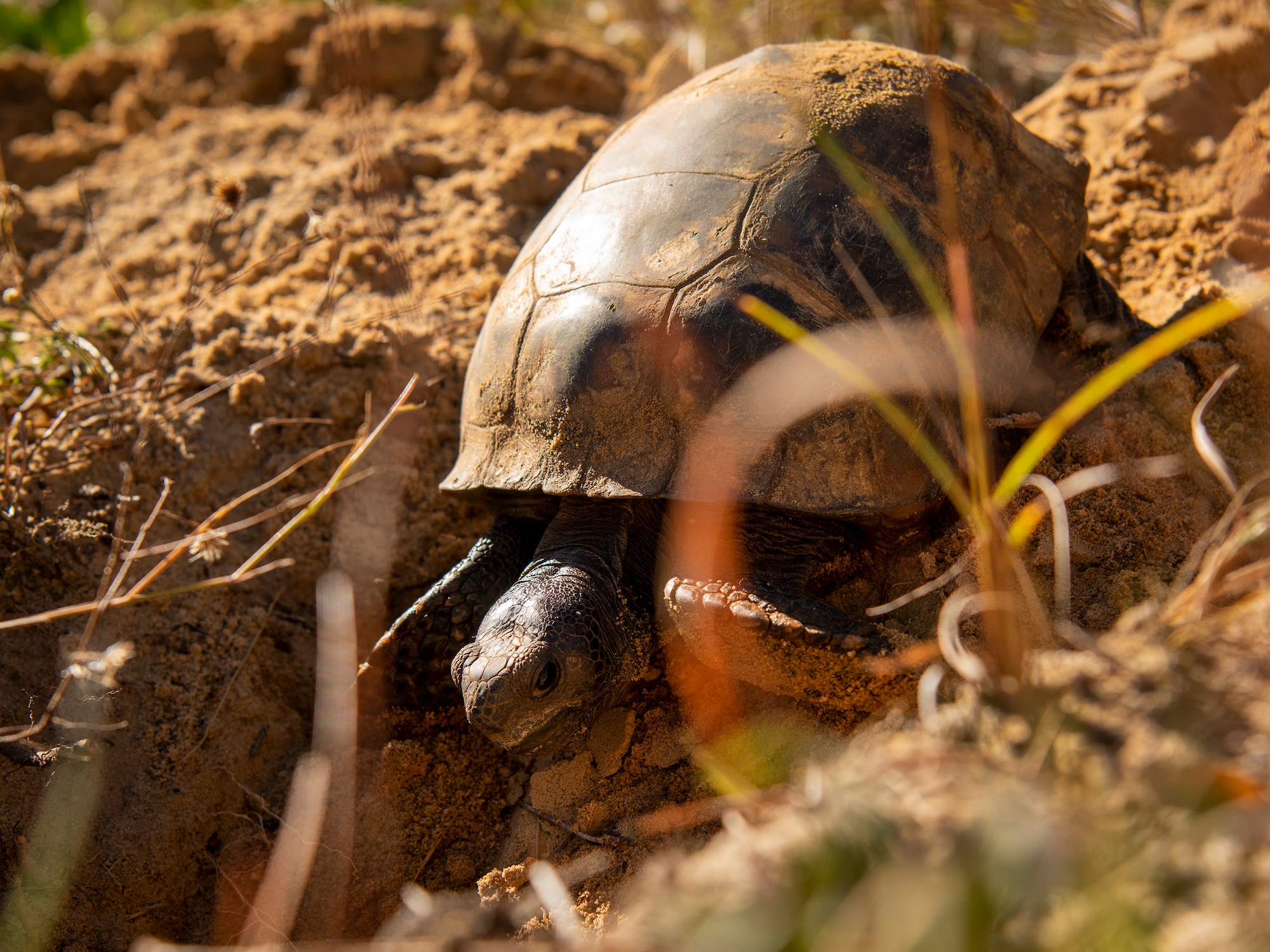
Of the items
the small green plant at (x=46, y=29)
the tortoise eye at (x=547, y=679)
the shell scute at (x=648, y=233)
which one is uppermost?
the small green plant at (x=46, y=29)

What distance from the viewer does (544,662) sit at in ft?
7.83

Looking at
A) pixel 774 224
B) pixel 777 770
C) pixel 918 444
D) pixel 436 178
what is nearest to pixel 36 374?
pixel 436 178

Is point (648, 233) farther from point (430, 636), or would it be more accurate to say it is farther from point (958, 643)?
point (958, 643)

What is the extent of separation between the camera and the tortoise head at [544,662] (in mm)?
2357

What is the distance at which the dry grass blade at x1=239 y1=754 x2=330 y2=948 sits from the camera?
8.26ft

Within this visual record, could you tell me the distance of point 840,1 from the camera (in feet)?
18.3

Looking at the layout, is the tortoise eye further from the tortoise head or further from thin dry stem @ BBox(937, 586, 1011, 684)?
thin dry stem @ BBox(937, 586, 1011, 684)

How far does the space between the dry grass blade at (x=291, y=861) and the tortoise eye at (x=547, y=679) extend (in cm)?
94

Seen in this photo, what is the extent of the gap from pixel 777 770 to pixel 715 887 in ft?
3.99

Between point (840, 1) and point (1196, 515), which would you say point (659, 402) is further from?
point (840, 1)

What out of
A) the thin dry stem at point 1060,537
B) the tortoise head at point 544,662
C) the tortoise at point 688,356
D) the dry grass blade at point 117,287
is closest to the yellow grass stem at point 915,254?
Result: the tortoise at point 688,356

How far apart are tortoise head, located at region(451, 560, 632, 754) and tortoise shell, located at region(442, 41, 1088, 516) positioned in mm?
332

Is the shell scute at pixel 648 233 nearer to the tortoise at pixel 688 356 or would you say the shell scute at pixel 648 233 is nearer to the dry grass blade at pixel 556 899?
the tortoise at pixel 688 356

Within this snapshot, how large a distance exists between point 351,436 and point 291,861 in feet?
5.57
